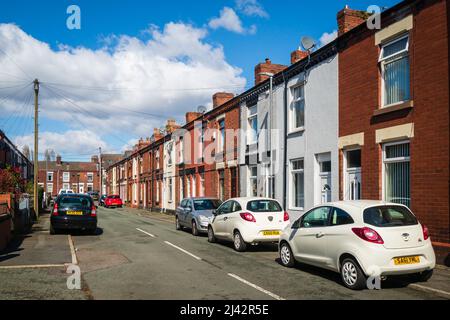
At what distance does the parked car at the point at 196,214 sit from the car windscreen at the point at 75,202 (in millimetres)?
4015

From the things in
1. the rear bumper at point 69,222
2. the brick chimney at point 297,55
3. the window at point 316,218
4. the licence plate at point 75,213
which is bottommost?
the rear bumper at point 69,222

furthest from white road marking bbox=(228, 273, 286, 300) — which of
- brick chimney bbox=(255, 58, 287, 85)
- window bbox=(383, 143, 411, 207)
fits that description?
brick chimney bbox=(255, 58, 287, 85)

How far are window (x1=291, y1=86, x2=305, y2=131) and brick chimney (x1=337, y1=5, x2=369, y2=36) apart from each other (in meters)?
2.87

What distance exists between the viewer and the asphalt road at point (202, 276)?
7543mm

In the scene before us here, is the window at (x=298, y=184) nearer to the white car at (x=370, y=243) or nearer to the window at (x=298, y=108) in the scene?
the window at (x=298, y=108)

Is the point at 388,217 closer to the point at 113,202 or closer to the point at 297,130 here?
the point at 297,130

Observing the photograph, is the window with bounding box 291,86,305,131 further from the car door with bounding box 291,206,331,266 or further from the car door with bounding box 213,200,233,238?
the car door with bounding box 291,206,331,266

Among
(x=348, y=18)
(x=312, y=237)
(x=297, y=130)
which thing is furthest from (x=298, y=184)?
(x=312, y=237)

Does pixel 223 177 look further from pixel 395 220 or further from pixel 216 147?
pixel 395 220

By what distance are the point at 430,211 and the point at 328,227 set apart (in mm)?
3509

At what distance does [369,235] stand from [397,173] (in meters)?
4.98

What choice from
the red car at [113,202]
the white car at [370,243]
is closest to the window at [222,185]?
the white car at [370,243]

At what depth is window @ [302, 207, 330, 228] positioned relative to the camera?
913 centimetres
